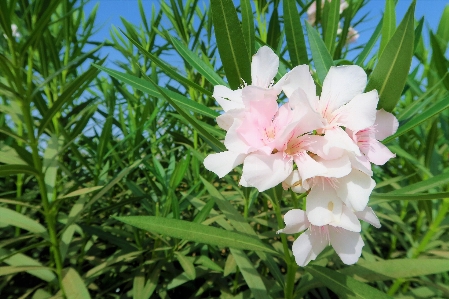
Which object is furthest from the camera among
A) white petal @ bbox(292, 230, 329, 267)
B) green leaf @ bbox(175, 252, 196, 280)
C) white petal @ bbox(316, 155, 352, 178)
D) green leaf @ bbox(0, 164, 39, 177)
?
green leaf @ bbox(175, 252, 196, 280)

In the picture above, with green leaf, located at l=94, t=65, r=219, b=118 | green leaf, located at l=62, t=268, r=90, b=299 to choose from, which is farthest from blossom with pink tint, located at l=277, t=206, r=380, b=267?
green leaf, located at l=62, t=268, r=90, b=299

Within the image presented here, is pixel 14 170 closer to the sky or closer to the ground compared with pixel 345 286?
closer to the sky

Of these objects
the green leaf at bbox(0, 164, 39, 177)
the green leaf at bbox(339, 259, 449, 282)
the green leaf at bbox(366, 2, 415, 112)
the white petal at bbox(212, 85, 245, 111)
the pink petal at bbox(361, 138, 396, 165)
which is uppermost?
the green leaf at bbox(0, 164, 39, 177)

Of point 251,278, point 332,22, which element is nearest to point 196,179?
point 251,278

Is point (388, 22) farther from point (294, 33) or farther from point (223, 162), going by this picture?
point (223, 162)

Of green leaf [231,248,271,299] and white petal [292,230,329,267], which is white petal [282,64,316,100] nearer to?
white petal [292,230,329,267]

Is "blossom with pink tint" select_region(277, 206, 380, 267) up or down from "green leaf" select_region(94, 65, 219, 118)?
down

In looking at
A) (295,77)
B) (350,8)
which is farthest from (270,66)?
(350,8)
